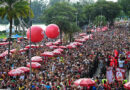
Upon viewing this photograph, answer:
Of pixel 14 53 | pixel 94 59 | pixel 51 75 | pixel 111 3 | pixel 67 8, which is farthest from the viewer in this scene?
pixel 111 3

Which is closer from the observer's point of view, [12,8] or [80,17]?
[12,8]

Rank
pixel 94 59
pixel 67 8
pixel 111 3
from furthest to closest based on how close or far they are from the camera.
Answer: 1. pixel 111 3
2. pixel 67 8
3. pixel 94 59

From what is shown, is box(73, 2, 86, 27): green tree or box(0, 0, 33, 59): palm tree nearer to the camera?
box(0, 0, 33, 59): palm tree

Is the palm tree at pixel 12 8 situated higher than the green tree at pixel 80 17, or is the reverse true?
the palm tree at pixel 12 8

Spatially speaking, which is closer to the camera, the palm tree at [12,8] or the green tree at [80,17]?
the palm tree at [12,8]

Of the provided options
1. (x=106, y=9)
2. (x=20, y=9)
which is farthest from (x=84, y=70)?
(x=106, y=9)

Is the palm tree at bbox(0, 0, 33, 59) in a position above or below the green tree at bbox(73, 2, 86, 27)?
above

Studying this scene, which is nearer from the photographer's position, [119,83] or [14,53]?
[119,83]

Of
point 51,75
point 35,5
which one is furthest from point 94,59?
point 35,5

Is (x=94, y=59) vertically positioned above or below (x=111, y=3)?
below

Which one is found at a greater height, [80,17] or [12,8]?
[12,8]

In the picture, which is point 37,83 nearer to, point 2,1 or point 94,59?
point 94,59
